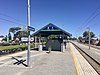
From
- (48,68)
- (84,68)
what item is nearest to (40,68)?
(48,68)

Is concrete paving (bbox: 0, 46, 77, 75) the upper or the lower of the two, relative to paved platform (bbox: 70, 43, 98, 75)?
upper

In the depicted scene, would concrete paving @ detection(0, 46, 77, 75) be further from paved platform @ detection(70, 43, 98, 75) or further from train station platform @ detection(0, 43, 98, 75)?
paved platform @ detection(70, 43, 98, 75)

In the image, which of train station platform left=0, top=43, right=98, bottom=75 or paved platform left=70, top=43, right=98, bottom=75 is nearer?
train station platform left=0, top=43, right=98, bottom=75

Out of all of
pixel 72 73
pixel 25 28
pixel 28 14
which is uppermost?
pixel 28 14

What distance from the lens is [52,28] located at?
26.5 metres

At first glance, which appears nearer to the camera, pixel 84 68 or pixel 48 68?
pixel 48 68

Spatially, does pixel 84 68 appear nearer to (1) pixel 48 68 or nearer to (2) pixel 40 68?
(1) pixel 48 68

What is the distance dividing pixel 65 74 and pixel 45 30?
17.9 metres

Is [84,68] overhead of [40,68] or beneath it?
beneath

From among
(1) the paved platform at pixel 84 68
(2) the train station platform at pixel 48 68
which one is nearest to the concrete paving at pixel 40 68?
(2) the train station platform at pixel 48 68

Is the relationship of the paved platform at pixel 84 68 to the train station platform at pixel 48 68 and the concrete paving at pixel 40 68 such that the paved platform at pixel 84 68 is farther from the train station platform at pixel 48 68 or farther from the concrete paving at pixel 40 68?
the concrete paving at pixel 40 68

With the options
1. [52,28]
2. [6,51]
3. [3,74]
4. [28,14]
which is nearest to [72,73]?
[3,74]

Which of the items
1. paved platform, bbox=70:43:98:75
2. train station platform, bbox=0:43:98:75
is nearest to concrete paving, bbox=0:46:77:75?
train station platform, bbox=0:43:98:75

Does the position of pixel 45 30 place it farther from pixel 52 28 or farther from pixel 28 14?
pixel 28 14
